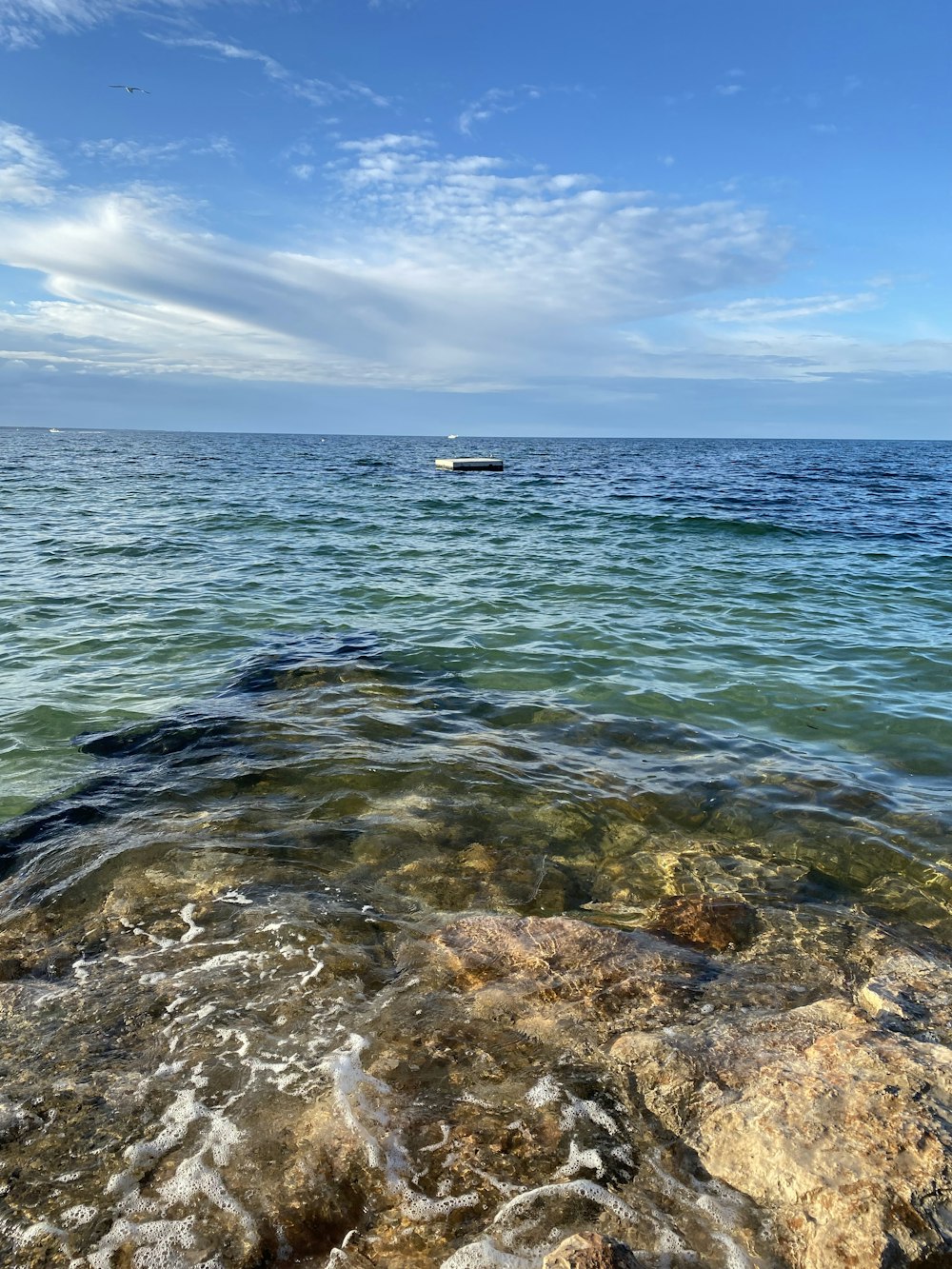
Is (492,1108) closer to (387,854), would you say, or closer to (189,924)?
(189,924)

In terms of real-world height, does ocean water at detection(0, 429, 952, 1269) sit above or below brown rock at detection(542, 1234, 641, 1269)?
below

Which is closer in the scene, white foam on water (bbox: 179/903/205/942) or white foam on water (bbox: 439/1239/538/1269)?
white foam on water (bbox: 439/1239/538/1269)

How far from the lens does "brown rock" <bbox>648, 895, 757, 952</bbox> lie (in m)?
4.32

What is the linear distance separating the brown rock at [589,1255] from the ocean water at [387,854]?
0.20m

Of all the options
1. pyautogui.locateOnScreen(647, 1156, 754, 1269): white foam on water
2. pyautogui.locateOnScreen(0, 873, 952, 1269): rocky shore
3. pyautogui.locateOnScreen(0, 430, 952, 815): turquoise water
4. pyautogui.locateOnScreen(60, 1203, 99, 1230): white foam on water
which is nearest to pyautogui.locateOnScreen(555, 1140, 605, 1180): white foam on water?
pyautogui.locateOnScreen(0, 873, 952, 1269): rocky shore

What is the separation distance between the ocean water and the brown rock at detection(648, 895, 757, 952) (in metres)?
0.11

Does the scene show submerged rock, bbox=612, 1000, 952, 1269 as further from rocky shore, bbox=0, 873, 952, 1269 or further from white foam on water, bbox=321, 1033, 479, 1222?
white foam on water, bbox=321, 1033, 479, 1222

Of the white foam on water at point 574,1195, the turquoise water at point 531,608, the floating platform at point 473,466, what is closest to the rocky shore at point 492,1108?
the white foam on water at point 574,1195

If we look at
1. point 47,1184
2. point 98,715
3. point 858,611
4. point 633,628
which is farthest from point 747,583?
point 47,1184

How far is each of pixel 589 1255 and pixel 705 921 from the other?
2.50 meters

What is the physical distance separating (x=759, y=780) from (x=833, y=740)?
1.57m

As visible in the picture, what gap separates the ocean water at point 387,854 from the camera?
2.64m

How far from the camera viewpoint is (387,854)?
5203 mm

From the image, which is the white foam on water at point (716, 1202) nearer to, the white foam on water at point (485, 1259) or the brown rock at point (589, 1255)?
the brown rock at point (589, 1255)
